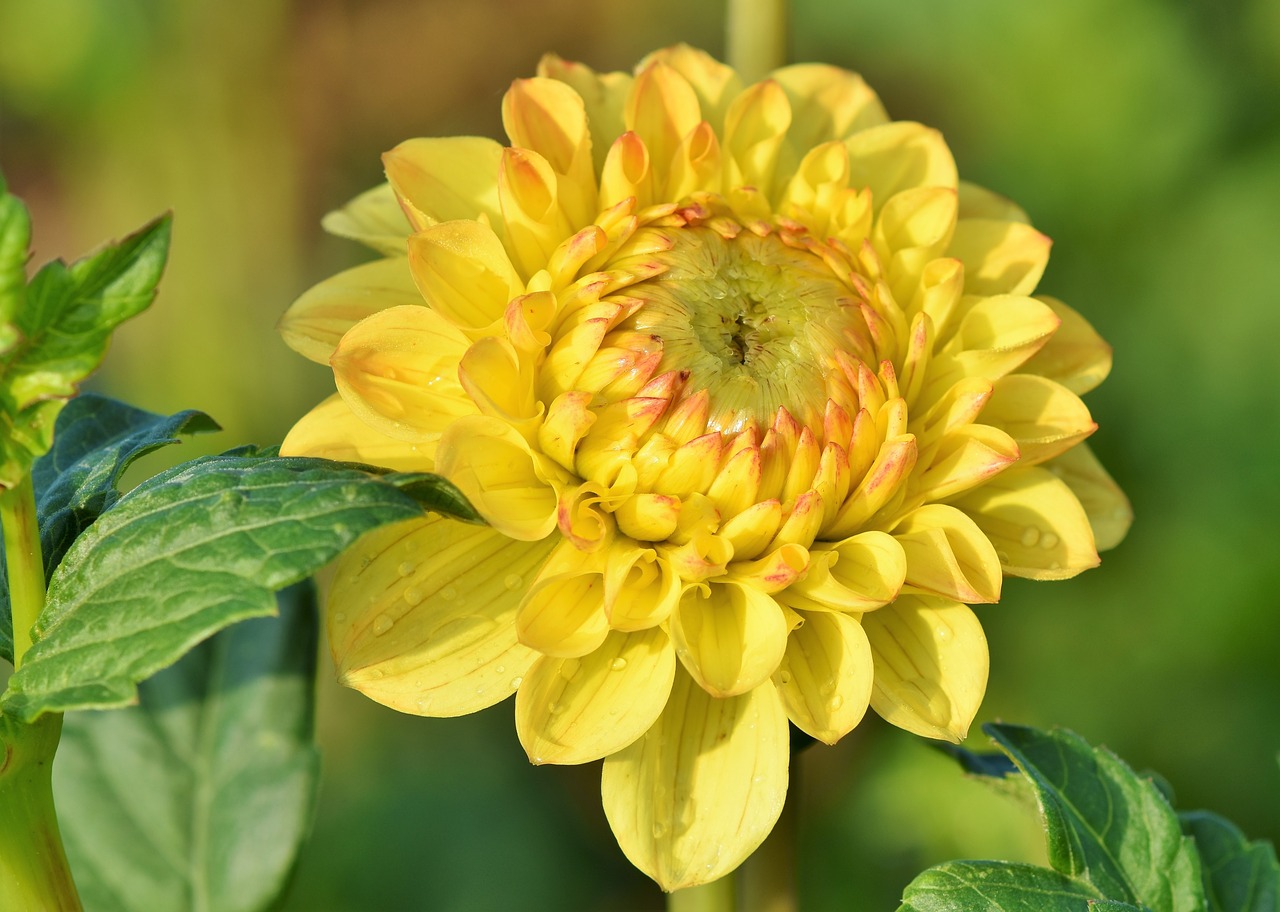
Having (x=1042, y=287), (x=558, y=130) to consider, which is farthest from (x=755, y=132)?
(x=1042, y=287)

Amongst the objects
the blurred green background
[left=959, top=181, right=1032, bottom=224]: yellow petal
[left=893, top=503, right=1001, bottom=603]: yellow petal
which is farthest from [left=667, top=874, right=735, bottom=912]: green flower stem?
the blurred green background

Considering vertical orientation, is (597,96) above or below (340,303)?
above

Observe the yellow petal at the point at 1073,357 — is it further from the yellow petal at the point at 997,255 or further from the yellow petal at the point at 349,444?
the yellow petal at the point at 349,444

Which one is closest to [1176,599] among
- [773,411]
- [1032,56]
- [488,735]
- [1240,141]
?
[1240,141]

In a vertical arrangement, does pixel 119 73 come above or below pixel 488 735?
above

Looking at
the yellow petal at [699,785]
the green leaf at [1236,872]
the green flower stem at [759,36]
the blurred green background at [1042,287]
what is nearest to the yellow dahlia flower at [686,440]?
the yellow petal at [699,785]

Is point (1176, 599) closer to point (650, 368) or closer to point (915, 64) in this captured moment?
point (915, 64)

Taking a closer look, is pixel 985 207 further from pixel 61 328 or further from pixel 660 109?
pixel 61 328
